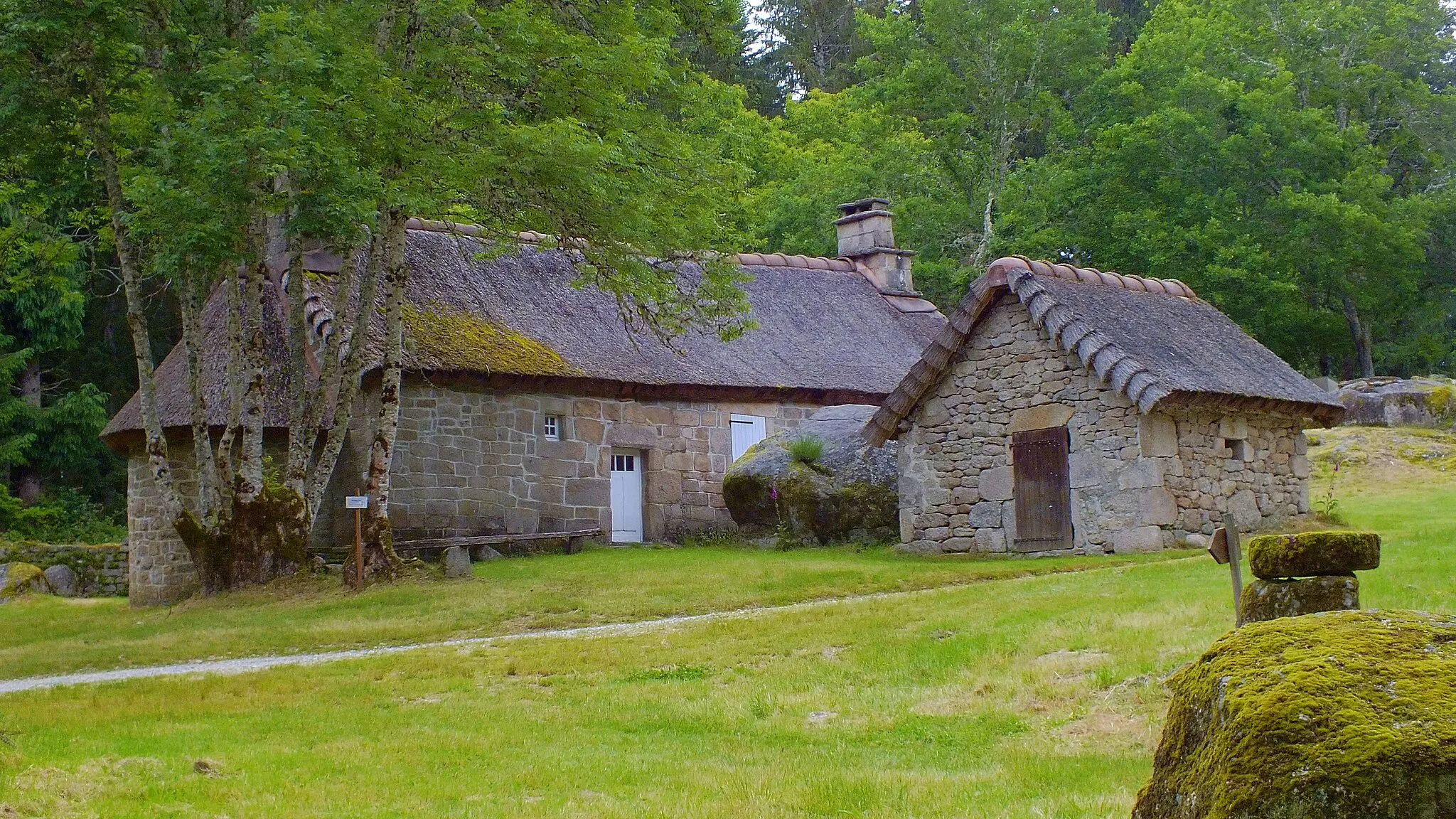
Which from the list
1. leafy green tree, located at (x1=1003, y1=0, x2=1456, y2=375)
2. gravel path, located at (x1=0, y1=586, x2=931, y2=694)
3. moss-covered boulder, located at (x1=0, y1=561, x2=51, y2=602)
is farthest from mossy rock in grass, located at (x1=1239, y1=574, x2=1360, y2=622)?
leafy green tree, located at (x1=1003, y1=0, x2=1456, y2=375)

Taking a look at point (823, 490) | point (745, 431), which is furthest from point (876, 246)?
point (823, 490)

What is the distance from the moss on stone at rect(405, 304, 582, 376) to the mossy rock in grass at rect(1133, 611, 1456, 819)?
721 inches

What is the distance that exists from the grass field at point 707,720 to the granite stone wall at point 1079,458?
355 cm

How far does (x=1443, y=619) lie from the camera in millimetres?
3633

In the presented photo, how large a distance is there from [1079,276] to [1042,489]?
310 centimetres

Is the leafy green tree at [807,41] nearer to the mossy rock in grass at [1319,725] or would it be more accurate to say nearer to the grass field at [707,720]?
the grass field at [707,720]

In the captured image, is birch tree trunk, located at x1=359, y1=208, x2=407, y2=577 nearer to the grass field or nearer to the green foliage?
the grass field

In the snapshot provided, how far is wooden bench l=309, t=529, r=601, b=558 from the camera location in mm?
20375

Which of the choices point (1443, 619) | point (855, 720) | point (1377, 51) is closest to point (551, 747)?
point (855, 720)

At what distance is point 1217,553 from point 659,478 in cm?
1709

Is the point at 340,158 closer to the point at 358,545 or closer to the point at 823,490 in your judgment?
the point at 358,545

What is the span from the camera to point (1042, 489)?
59.4 feet

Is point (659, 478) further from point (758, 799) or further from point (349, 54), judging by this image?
point (758, 799)

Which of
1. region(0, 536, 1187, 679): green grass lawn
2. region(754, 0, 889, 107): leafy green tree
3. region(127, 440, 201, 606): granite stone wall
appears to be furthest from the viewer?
region(754, 0, 889, 107): leafy green tree
